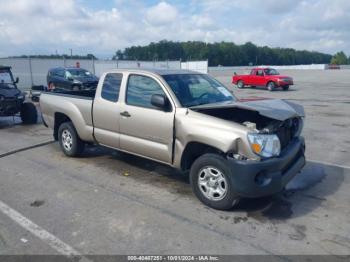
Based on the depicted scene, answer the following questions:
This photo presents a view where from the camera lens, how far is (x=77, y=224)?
13.5 feet

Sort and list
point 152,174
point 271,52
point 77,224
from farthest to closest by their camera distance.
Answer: point 271,52 → point 152,174 → point 77,224

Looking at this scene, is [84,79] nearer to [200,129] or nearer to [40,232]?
[200,129]

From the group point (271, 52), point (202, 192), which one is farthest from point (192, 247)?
point (271, 52)

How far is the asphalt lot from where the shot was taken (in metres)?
3.65

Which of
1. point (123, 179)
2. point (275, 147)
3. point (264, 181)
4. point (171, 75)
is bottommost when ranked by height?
point (123, 179)

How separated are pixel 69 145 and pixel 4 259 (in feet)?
12.1

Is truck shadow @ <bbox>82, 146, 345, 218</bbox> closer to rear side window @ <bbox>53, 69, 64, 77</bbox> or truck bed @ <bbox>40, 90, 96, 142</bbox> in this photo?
truck bed @ <bbox>40, 90, 96, 142</bbox>

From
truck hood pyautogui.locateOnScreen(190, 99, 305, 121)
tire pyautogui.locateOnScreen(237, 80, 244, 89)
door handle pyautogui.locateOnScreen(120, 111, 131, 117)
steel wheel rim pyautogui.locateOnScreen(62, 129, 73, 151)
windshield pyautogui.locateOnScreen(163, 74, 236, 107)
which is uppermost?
windshield pyautogui.locateOnScreen(163, 74, 236, 107)

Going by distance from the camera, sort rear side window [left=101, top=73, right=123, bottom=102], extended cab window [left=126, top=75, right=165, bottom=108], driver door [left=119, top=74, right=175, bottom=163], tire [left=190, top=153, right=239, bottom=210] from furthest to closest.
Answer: rear side window [left=101, top=73, right=123, bottom=102] → extended cab window [left=126, top=75, right=165, bottom=108] → driver door [left=119, top=74, right=175, bottom=163] → tire [left=190, top=153, right=239, bottom=210]

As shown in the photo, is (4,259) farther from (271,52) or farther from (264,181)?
(271,52)

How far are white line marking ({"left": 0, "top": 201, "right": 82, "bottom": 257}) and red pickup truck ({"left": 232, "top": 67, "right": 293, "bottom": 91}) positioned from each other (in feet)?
74.4

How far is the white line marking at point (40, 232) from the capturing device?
355cm

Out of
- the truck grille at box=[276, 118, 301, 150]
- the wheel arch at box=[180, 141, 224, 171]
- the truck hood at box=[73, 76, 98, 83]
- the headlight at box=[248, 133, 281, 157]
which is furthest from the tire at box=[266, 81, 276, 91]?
the headlight at box=[248, 133, 281, 157]

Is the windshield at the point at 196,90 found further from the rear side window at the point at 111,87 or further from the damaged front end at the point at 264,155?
the rear side window at the point at 111,87
